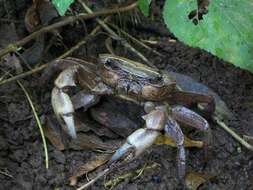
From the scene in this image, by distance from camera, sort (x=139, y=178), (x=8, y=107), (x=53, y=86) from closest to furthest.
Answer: (x=139, y=178), (x=8, y=107), (x=53, y=86)

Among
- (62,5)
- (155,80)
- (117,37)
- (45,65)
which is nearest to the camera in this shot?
(62,5)

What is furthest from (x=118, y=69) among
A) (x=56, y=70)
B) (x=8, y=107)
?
(x=8, y=107)

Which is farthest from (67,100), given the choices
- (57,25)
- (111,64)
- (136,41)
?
(136,41)

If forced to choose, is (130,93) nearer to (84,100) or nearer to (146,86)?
(146,86)

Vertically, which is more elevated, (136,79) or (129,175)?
(136,79)

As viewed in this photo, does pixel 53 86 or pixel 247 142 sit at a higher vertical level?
pixel 53 86

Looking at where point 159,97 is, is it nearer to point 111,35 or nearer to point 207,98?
point 207,98
